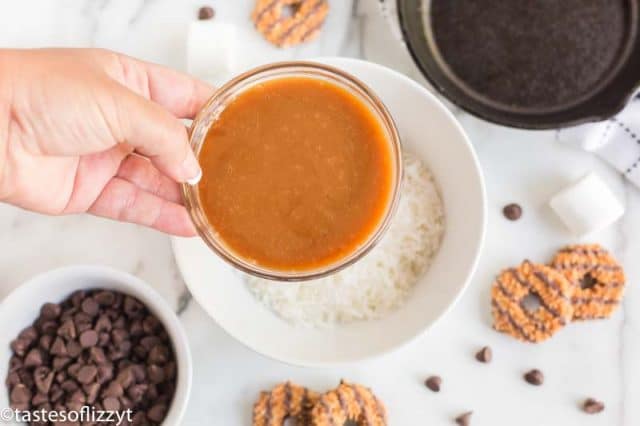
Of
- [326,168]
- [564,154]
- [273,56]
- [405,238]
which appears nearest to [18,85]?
[326,168]

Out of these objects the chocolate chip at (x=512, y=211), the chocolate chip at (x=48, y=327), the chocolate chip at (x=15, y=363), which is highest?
the chocolate chip at (x=512, y=211)

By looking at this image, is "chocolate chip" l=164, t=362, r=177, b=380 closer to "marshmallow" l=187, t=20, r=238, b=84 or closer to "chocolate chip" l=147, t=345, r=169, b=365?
"chocolate chip" l=147, t=345, r=169, b=365

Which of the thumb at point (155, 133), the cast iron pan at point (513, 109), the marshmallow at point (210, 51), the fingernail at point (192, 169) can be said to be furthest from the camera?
the marshmallow at point (210, 51)

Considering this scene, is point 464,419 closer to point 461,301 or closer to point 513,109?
point 461,301

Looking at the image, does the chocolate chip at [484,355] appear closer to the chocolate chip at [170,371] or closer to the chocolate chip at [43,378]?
the chocolate chip at [170,371]

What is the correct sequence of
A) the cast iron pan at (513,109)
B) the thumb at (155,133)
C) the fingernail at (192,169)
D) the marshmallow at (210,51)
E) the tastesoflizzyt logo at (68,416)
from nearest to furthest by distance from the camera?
the thumb at (155,133) < the fingernail at (192,169) < the cast iron pan at (513,109) < the tastesoflizzyt logo at (68,416) < the marshmallow at (210,51)

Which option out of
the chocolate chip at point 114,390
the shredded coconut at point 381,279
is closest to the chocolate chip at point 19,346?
the chocolate chip at point 114,390

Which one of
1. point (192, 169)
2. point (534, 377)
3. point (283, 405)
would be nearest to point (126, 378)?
point (283, 405)
